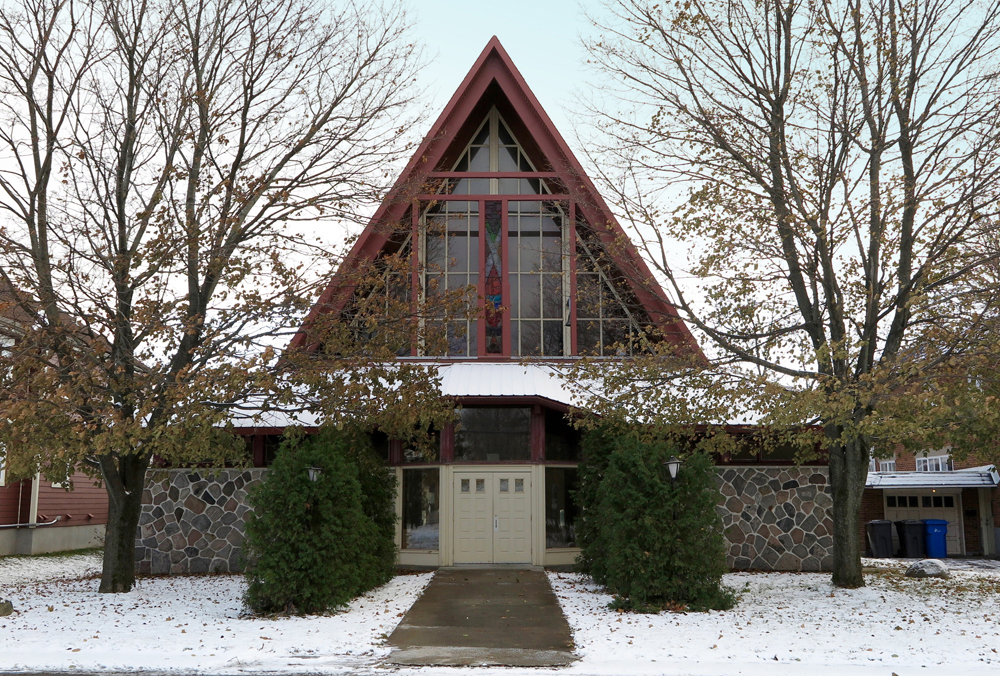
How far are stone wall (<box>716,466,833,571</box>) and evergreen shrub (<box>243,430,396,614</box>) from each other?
781 centimetres

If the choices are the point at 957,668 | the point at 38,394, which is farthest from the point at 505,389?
the point at 957,668

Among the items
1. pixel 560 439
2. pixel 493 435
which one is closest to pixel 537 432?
pixel 560 439

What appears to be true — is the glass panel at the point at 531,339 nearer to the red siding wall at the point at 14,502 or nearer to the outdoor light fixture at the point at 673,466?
the outdoor light fixture at the point at 673,466

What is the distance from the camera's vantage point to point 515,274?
1798 centimetres

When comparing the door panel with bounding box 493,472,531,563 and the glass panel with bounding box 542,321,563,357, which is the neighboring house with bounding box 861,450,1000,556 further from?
the door panel with bounding box 493,472,531,563

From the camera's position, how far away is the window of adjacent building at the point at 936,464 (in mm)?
27406

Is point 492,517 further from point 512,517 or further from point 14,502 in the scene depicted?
point 14,502

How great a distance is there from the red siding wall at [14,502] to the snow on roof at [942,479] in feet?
71.5

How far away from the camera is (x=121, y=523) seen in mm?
13203

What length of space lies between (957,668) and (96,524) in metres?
24.6

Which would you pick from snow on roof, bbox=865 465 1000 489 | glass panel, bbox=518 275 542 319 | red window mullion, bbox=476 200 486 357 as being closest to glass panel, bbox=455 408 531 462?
red window mullion, bbox=476 200 486 357

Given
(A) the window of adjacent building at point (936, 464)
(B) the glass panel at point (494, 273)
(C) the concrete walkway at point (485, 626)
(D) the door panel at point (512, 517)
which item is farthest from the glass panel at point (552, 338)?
(A) the window of adjacent building at point (936, 464)

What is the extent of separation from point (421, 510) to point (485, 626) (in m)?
5.94

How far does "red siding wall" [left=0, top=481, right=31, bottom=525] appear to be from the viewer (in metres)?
21.1
